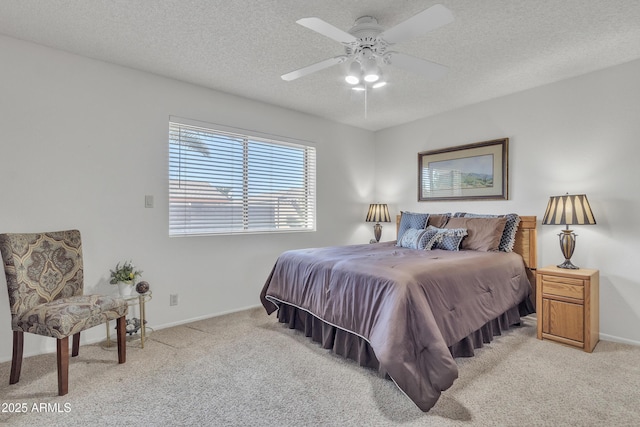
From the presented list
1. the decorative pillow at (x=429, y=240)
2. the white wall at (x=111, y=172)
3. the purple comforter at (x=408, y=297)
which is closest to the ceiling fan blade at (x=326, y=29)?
the purple comforter at (x=408, y=297)

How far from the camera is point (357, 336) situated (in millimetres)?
2361

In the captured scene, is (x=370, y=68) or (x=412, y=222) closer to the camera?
(x=370, y=68)

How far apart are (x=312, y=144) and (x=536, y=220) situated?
2.81m

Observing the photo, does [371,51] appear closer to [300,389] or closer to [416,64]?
[416,64]

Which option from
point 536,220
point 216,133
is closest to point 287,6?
point 216,133

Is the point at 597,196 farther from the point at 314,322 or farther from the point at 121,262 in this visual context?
the point at 121,262

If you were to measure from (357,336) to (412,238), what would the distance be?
4.90 ft

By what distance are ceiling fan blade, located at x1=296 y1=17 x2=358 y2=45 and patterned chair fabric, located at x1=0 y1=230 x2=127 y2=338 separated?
229cm

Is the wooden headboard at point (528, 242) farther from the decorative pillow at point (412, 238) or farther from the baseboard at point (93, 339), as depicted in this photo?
the baseboard at point (93, 339)

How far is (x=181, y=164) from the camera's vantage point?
331 cm

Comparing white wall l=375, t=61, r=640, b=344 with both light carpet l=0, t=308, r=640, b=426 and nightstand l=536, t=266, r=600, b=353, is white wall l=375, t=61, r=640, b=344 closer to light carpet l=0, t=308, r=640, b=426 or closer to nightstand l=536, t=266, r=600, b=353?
nightstand l=536, t=266, r=600, b=353

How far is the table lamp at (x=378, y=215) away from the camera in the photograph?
15.5ft

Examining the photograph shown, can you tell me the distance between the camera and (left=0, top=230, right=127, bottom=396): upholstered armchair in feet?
6.46

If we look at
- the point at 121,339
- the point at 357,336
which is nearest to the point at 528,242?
the point at 357,336
